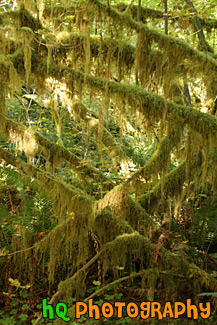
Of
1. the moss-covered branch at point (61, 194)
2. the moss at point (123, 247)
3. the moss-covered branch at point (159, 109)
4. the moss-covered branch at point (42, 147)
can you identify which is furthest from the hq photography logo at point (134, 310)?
the moss-covered branch at point (159, 109)

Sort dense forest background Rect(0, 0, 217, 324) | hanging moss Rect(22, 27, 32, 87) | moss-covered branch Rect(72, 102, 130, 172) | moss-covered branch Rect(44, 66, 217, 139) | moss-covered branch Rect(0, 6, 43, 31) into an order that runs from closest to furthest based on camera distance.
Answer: moss-covered branch Rect(44, 66, 217, 139) < dense forest background Rect(0, 0, 217, 324) < hanging moss Rect(22, 27, 32, 87) < moss-covered branch Rect(0, 6, 43, 31) < moss-covered branch Rect(72, 102, 130, 172)

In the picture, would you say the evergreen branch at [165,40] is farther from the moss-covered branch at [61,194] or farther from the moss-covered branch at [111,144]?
the moss-covered branch at [61,194]

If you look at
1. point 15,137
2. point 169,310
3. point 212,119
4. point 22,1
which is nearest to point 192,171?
point 212,119

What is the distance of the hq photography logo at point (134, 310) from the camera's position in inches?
135

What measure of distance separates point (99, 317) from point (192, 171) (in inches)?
85.3

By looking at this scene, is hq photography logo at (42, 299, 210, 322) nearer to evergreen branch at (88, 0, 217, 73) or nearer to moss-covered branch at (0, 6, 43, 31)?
evergreen branch at (88, 0, 217, 73)

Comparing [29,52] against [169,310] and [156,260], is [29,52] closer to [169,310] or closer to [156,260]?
[156,260]

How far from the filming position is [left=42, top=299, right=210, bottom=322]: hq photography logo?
3441mm

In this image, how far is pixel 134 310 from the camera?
3.57 metres

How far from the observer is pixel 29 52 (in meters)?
3.77

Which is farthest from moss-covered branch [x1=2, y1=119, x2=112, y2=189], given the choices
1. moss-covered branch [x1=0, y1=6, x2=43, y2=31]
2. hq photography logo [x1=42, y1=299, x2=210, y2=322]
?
hq photography logo [x1=42, y1=299, x2=210, y2=322]

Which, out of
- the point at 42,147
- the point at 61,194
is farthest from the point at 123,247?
the point at 42,147

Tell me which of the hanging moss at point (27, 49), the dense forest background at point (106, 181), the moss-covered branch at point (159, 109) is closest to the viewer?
the moss-covered branch at point (159, 109)

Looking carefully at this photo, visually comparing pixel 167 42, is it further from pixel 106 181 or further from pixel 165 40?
pixel 106 181
